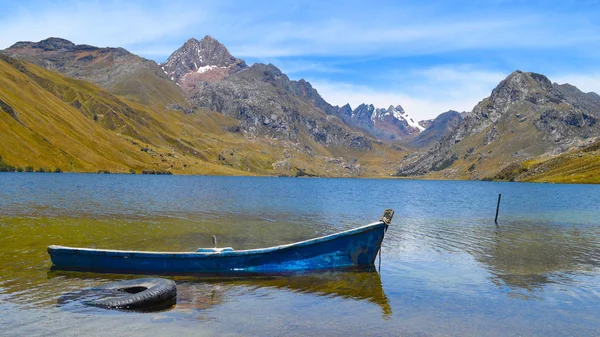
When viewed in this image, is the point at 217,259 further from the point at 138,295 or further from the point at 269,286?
the point at 138,295

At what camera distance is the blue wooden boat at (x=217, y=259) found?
2742 cm

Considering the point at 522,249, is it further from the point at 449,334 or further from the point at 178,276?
the point at 178,276

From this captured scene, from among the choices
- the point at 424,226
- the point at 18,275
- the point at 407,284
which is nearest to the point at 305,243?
the point at 407,284

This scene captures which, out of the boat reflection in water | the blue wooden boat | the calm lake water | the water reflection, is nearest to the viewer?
the calm lake water

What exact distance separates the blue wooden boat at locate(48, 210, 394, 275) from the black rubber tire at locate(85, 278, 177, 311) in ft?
12.1

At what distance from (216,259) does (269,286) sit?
414 centimetres

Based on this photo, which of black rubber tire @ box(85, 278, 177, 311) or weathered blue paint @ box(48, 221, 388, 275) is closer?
black rubber tire @ box(85, 278, 177, 311)

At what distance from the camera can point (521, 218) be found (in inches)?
2830

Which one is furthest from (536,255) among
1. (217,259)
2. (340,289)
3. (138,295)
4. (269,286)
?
(138,295)

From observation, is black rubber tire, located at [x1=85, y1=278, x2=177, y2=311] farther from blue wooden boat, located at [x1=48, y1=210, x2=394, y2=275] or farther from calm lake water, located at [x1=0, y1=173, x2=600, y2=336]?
blue wooden boat, located at [x1=48, y1=210, x2=394, y2=275]

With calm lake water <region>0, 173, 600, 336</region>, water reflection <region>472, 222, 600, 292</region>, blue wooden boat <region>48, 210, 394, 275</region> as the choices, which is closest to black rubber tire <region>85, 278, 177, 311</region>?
calm lake water <region>0, 173, 600, 336</region>

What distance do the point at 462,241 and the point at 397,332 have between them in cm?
3035

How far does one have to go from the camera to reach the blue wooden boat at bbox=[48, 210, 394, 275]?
2742 cm

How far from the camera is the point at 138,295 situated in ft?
70.5
